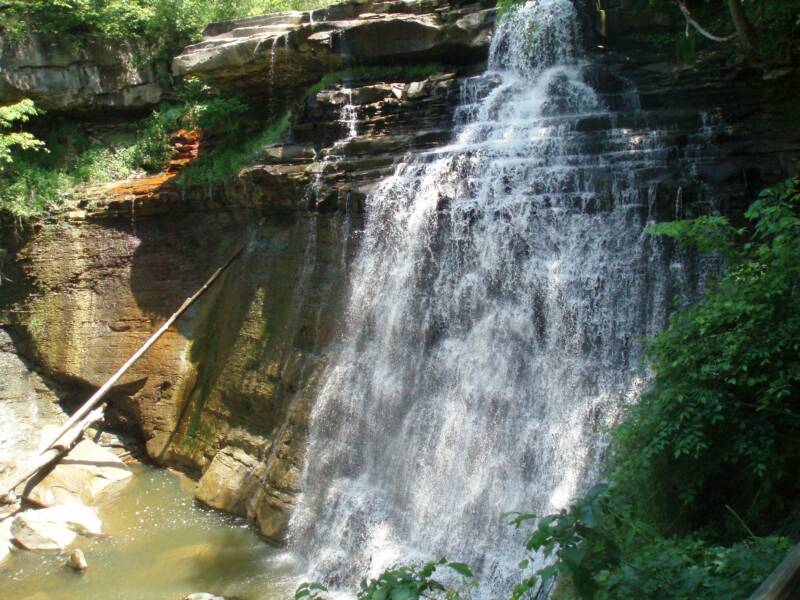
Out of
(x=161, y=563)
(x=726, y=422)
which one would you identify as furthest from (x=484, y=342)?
(x=161, y=563)

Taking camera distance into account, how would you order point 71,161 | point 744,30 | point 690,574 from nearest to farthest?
point 690,574, point 744,30, point 71,161

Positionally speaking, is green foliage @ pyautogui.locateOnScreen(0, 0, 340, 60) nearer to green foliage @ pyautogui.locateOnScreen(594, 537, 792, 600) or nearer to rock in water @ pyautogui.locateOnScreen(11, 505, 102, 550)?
rock in water @ pyautogui.locateOnScreen(11, 505, 102, 550)

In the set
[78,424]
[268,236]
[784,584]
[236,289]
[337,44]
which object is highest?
[337,44]

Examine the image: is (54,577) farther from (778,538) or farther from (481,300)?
(778,538)

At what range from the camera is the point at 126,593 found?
8.36 m

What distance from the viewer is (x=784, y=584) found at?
2.00 meters

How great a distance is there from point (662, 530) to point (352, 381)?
5.38m

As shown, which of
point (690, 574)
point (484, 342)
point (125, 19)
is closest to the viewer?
point (690, 574)

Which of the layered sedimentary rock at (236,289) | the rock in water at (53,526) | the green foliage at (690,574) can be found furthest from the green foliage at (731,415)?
the rock in water at (53,526)

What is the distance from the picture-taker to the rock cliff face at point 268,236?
9992mm

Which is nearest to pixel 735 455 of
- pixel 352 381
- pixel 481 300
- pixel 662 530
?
pixel 662 530

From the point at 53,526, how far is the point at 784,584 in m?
10.3

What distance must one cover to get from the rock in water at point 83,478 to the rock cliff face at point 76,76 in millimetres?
8133

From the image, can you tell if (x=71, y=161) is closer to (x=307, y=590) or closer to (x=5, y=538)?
(x=5, y=538)
